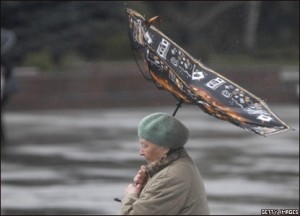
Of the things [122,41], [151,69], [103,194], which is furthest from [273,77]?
[151,69]


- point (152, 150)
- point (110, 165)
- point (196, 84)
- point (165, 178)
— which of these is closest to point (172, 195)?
point (165, 178)

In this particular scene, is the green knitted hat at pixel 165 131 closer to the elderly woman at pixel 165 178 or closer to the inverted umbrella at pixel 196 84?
the elderly woman at pixel 165 178

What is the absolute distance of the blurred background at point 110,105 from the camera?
12.7 m

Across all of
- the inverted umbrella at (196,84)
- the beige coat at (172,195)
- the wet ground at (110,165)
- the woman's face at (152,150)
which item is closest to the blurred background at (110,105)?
the wet ground at (110,165)

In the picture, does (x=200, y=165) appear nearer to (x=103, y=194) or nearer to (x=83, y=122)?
(x=103, y=194)

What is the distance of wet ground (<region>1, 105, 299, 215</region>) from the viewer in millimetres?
11859

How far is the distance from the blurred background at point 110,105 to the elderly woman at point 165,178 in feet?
14.7

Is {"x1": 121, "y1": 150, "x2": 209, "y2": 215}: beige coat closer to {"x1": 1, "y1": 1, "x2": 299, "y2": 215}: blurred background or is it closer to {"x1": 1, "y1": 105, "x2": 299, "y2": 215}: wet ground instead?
{"x1": 1, "y1": 1, "x2": 299, "y2": 215}: blurred background

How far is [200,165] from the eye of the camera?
15.2 m

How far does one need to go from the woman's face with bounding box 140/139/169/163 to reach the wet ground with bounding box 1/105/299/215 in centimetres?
595

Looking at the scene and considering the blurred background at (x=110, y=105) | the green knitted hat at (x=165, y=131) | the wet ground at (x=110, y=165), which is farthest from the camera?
the blurred background at (x=110, y=105)

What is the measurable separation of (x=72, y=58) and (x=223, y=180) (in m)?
18.9

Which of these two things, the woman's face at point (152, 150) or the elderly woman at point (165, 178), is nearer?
the elderly woman at point (165, 178)

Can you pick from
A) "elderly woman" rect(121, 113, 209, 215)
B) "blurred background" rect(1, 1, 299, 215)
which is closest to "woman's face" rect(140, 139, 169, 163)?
"elderly woman" rect(121, 113, 209, 215)
